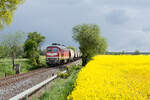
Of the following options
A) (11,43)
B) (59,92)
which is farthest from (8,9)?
(59,92)

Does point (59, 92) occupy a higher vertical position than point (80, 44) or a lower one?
lower

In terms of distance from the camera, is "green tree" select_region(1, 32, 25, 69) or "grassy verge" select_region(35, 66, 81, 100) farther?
"green tree" select_region(1, 32, 25, 69)

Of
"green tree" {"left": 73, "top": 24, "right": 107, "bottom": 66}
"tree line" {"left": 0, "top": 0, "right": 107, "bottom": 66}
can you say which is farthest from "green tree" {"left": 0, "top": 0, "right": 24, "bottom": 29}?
"green tree" {"left": 73, "top": 24, "right": 107, "bottom": 66}

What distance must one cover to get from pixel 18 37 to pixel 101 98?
1082 inches

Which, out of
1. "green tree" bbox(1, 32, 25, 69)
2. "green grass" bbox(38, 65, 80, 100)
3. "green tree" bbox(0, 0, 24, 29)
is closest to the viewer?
"green grass" bbox(38, 65, 80, 100)

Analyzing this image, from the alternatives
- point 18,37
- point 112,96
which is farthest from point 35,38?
point 112,96

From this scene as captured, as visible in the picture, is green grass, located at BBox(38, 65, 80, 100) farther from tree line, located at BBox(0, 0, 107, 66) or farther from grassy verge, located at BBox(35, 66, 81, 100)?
tree line, located at BBox(0, 0, 107, 66)

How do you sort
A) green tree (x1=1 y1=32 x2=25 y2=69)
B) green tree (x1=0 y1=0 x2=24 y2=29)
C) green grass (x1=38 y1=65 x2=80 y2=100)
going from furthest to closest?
green tree (x1=1 y1=32 x2=25 y2=69) → green tree (x1=0 y1=0 x2=24 y2=29) → green grass (x1=38 y1=65 x2=80 y2=100)

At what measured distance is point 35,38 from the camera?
135 feet

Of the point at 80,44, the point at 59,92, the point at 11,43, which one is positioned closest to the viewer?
the point at 59,92

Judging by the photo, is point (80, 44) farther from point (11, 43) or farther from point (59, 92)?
point (59, 92)

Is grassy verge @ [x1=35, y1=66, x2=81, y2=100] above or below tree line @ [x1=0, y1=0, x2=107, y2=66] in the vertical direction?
below

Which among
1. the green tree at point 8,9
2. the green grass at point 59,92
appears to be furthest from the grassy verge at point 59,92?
the green tree at point 8,9

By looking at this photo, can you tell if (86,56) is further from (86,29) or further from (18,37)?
(18,37)
